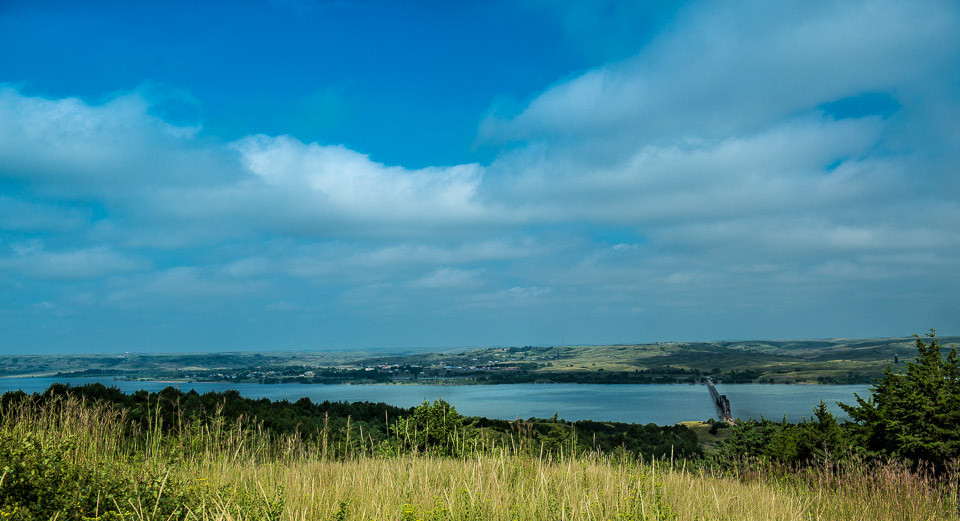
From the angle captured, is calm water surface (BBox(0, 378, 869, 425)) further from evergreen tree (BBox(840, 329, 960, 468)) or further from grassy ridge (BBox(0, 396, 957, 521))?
grassy ridge (BBox(0, 396, 957, 521))

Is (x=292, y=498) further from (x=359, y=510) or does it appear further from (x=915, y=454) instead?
(x=915, y=454)

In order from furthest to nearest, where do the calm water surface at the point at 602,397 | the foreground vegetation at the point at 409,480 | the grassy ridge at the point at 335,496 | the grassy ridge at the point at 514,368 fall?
the grassy ridge at the point at 514,368 < the calm water surface at the point at 602,397 < the foreground vegetation at the point at 409,480 < the grassy ridge at the point at 335,496

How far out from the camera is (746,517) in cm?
514

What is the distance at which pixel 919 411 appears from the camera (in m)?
13.2

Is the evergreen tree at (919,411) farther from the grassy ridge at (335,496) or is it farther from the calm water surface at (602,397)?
the calm water surface at (602,397)

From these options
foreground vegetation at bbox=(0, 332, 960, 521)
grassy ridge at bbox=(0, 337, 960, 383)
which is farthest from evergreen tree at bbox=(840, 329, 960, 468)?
grassy ridge at bbox=(0, 337, 960, 383)

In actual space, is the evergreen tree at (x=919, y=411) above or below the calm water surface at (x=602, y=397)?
above

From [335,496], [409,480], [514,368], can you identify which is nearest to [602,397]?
[514,368]

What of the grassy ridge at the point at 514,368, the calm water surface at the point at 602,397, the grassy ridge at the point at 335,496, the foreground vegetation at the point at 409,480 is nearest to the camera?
the grassy ridge at the point at 335,496

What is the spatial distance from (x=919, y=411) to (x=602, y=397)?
304 feet

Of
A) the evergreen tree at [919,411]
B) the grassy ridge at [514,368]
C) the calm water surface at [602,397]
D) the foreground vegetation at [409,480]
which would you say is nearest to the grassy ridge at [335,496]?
the foreground vegetation at [409,480]

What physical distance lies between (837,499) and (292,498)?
23.1 feet

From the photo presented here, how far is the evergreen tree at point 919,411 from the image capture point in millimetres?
12945

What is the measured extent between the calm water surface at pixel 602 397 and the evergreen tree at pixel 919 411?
4003 cm
